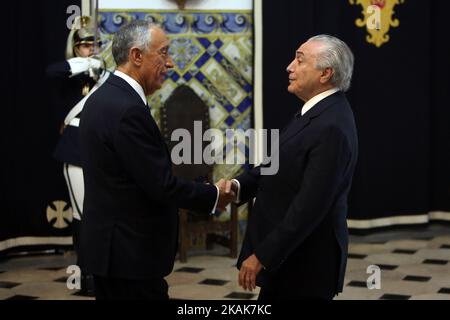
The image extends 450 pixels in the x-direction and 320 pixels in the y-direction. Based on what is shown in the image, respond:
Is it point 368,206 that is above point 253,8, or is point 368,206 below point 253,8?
below

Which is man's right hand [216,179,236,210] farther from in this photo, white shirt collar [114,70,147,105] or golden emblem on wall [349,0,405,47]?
golden emblem on wall [349,0,405,47]

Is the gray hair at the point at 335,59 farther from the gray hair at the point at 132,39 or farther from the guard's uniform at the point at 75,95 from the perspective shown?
the guard's uniform at the point at 75,95

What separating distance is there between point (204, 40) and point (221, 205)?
3349mm

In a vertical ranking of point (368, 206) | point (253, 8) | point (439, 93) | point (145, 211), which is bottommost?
point (368, 206)

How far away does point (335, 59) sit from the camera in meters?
2.76

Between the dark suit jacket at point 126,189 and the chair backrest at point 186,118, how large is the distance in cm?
300

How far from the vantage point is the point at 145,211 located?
8.93ft

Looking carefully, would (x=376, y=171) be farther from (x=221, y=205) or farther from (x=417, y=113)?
(x=221, y=205)

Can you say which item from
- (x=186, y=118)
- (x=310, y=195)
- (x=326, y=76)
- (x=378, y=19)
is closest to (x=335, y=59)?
(x=326, y=76)

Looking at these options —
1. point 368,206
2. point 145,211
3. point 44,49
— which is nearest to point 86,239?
point 145,211

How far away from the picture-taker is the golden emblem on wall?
6496 mm

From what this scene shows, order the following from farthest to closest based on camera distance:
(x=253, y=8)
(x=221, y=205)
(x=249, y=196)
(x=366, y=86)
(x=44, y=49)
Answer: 1. (x=366, y=86)
2. (x=253, y=8)
3. (x=44, y=49)
4. (x=249, y=196)
5. (x=221, y=205)

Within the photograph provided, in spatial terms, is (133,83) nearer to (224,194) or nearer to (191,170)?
(224,194)

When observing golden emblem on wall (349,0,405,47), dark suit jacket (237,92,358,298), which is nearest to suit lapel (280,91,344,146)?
dark suit jacket (237,92,358,298)
